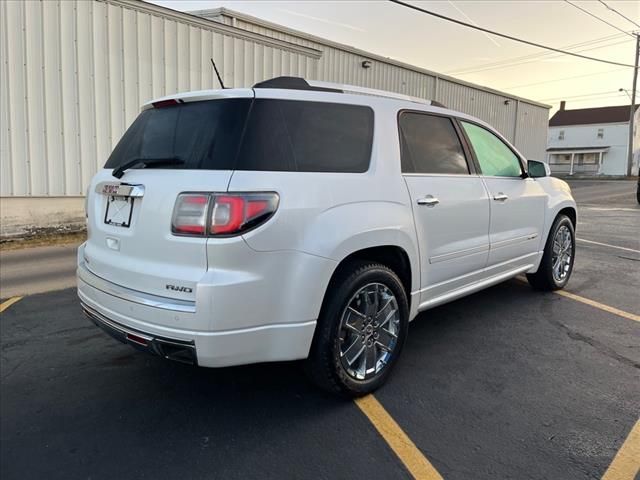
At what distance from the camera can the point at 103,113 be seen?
9.59m

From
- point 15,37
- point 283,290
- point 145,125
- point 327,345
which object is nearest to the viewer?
point 283,290

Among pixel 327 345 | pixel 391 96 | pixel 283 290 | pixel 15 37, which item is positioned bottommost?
pixel 327 345

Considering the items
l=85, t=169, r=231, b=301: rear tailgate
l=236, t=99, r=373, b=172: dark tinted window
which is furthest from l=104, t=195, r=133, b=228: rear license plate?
l=236, t=99, r=373, b=172: dark tinted window

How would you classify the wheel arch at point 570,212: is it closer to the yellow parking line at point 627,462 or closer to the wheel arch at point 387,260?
the wheel arch at point 387,260

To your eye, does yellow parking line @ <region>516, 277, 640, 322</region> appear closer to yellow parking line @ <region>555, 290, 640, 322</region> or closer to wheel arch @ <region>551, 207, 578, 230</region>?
yellow parking line @ <region>555, 290, 640, 322</region>

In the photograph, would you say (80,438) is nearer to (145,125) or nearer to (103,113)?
(145,125)

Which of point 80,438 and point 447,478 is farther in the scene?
point 80,438

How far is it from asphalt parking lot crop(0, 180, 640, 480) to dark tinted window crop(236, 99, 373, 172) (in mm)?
1494

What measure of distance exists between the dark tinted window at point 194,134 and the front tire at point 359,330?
995 millimetres

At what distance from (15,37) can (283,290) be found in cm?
862

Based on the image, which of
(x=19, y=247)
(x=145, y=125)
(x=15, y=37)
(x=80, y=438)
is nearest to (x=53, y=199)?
(x=19, y=247)

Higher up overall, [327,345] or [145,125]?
[145,125]

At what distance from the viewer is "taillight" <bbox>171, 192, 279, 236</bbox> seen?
2.46 m

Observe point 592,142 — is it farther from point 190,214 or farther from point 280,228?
point 190,214
